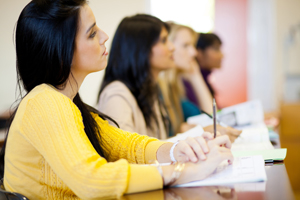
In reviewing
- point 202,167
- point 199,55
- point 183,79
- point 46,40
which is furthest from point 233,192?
point 199,55

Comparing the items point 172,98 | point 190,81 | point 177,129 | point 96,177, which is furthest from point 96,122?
point 190,81

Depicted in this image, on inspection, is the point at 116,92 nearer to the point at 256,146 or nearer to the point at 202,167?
the point at 256,146

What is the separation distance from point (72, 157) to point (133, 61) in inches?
42.3

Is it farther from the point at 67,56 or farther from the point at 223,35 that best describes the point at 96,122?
the point at 223,35

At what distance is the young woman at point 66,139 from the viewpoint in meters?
0.71

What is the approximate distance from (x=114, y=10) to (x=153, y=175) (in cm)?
189

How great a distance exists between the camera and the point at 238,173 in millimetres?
772

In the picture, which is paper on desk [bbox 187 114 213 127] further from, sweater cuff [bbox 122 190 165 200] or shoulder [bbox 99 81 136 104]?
sweater cuff [bbox 122 190 165 200]

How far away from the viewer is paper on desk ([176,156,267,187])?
0.74 meters

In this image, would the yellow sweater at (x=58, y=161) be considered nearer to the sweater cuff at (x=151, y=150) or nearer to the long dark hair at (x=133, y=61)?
the sweater cuff at (x=151, y=150)

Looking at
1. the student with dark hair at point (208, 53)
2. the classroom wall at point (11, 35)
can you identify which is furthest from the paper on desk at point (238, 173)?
the student with dark hair at point (208, 53)

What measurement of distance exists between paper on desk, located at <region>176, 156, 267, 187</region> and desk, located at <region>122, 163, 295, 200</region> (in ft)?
0.06

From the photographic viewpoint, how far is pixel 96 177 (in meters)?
0.69

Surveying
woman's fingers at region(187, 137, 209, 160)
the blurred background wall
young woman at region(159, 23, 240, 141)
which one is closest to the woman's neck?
woman's fingers at region(187, 137, 209, 160)
